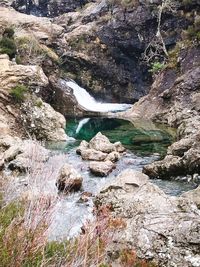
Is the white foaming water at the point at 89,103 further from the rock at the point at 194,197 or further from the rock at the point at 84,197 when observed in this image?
the rock at the point at 194,197

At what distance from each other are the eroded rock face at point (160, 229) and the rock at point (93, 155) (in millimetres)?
10082

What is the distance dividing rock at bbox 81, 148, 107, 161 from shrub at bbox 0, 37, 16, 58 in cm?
2359

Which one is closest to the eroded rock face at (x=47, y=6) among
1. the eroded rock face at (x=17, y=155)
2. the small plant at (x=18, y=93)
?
the small plant at (x=18, y=93)

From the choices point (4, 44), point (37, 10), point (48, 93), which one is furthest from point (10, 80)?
point (37, 10)

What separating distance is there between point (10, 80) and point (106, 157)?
14.7 metres

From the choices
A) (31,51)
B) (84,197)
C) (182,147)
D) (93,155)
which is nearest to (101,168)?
(93,155)

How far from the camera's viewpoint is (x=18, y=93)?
31.8 metres

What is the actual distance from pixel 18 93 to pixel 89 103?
1902 centimetres

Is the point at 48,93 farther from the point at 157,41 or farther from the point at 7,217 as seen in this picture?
the point at 7,217

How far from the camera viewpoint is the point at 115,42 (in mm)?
53250

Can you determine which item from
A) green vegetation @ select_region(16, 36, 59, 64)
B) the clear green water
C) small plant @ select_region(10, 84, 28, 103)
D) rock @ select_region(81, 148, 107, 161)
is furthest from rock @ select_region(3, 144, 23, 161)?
green vegetation @ select_region(16, 36, 59, 64)

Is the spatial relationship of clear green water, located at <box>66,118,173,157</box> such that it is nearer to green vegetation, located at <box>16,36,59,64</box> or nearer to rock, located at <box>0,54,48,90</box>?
rock, located at <box>0,54,48,90</box>

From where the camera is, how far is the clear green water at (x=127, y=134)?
26.1m

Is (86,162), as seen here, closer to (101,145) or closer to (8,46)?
(101,145)
